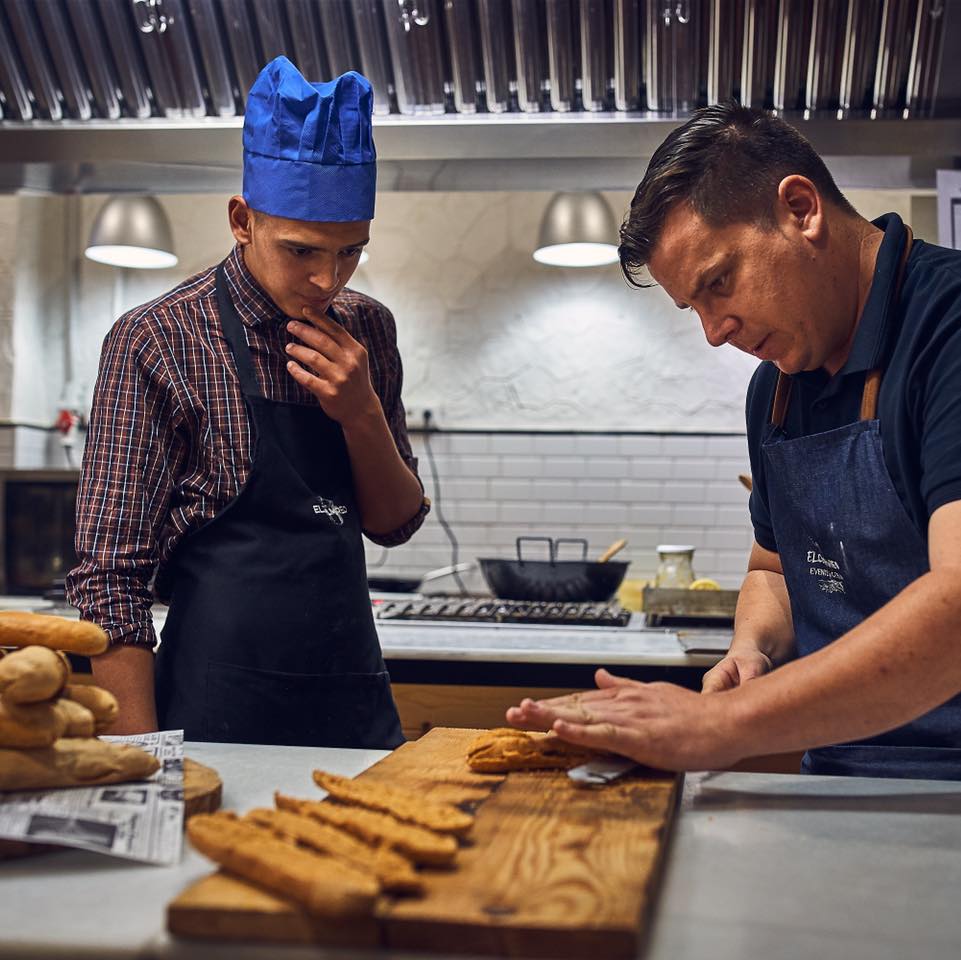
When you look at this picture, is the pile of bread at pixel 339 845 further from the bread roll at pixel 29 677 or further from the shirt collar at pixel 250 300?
the shirt collar at pixel 250 300

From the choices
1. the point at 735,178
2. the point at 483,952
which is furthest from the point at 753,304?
the point at 483,952

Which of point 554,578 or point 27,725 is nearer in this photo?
point 27,725

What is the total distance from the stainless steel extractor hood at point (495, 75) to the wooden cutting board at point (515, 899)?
6.43ft

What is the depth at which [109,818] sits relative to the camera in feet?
3.71

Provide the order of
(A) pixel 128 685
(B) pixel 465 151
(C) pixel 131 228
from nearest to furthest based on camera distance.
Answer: (A) pixel 128 685 < (B) pixel 465 151 < (C) pixel 131 228

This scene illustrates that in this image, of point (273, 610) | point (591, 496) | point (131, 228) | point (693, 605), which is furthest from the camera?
point (591, 496)

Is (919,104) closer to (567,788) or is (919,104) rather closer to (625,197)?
(567,788)

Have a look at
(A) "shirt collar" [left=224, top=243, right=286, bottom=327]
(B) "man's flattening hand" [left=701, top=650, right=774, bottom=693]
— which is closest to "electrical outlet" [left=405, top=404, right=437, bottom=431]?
(A) "shirt collar" [left=224, top=243, right=286, bottom=327]

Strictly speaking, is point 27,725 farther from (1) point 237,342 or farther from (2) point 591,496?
(2) point 591,496

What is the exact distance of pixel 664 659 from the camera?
2.76 meters

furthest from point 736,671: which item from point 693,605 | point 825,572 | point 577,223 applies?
point 577,223

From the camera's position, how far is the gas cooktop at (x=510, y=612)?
327cm

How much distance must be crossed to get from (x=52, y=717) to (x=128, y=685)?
659mm

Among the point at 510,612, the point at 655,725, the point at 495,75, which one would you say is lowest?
the point at 510,612
